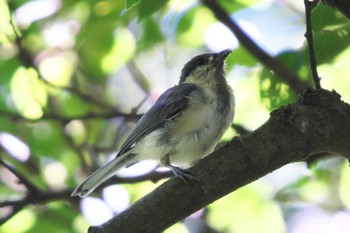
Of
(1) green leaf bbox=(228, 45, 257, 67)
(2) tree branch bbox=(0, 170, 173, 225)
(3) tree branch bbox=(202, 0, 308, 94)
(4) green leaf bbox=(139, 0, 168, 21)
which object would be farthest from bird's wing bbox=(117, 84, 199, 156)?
(4) green leaf bbox=(139, 0, 168, 21)

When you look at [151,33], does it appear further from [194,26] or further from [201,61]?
[201,61]

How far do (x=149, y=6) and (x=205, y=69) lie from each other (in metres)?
2.39

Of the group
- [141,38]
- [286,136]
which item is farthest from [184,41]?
[286,136]

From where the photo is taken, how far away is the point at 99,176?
12.9 ft

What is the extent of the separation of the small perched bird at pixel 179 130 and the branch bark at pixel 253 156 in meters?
1.52

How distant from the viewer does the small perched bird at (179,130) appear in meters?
4.02

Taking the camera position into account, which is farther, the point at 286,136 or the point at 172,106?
the point at 172,106

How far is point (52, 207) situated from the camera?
14.9 feet

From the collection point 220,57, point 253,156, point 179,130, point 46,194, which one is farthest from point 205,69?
point 253,156

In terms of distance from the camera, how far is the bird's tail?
3.77 meters

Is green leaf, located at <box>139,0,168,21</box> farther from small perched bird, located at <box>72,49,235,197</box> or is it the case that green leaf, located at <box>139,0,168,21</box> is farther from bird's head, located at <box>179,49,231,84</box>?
bird's head, located at <box>179,49,231,84</box>

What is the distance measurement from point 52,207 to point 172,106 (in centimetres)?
116

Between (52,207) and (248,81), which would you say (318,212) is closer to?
(248,81)

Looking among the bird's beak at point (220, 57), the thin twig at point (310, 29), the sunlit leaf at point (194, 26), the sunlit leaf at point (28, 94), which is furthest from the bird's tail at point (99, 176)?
the thin twig at point (310, 29)
